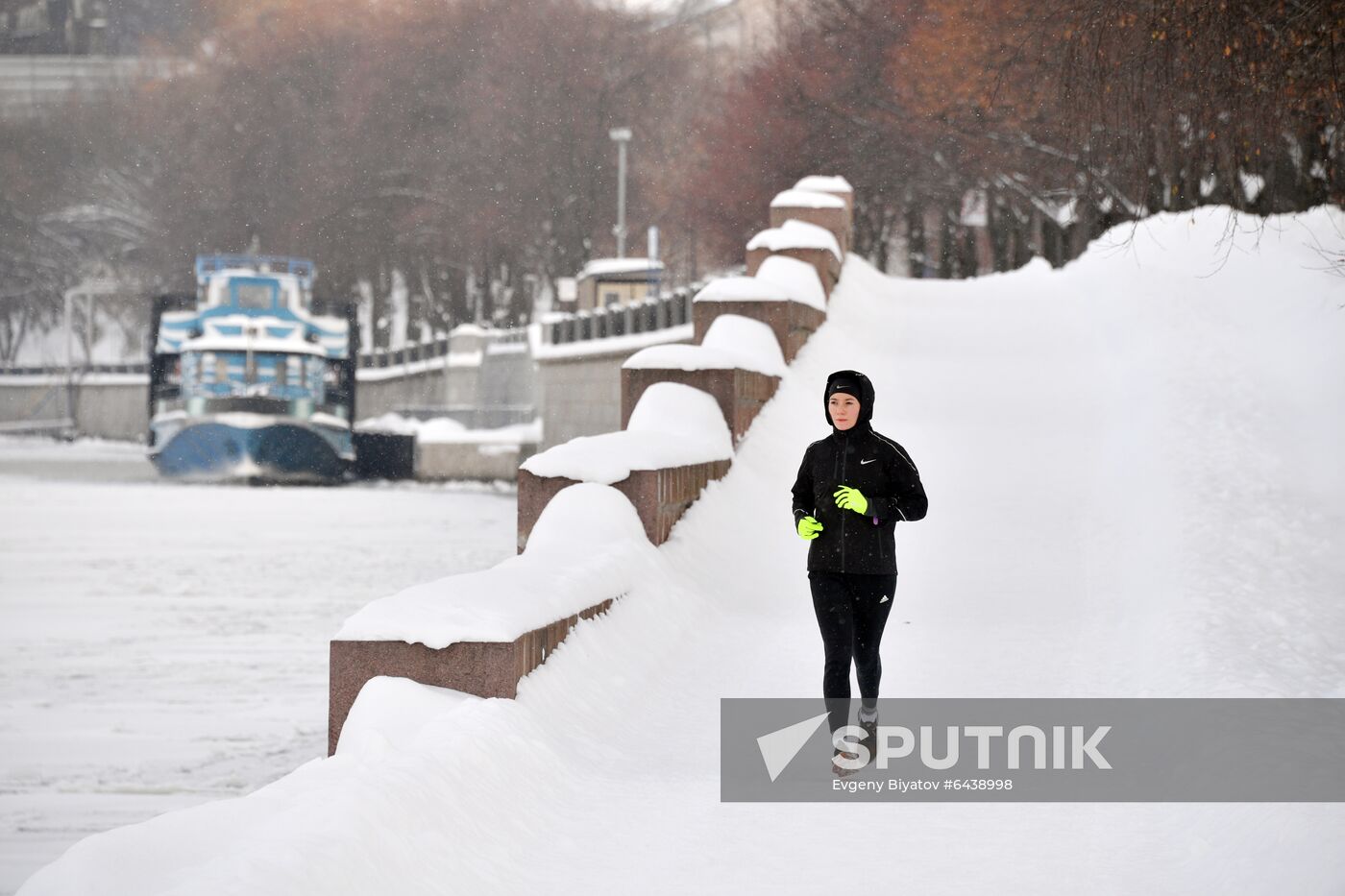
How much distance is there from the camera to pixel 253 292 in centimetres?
5091

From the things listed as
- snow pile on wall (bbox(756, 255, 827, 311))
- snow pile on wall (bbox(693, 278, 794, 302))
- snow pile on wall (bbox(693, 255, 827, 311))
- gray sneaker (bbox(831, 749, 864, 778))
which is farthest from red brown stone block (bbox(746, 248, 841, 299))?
gray sneaker (bbox(831, 749, 864, 778))

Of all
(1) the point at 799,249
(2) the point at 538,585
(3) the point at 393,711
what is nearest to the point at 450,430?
(1) the point at 799,249

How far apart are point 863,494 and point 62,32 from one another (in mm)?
91448

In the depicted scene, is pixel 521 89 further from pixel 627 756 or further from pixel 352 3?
pixel 627 756

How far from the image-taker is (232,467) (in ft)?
165

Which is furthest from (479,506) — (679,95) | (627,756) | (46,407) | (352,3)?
(46,407)

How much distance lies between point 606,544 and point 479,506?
34.1m

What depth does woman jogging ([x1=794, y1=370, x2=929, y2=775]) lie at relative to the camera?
7.16 m

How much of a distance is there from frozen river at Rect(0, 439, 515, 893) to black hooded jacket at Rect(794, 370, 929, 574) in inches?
219

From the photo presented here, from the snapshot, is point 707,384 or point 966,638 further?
point 707,384

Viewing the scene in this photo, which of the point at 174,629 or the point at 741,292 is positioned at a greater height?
the point at 741,292

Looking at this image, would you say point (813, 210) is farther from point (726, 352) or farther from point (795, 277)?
point (726, 352)

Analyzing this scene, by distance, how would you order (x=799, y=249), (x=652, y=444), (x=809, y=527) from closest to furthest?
(x=809, y=527) → (x=652, y=444) → (x=799, y=249)

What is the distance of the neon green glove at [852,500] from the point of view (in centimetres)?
703
